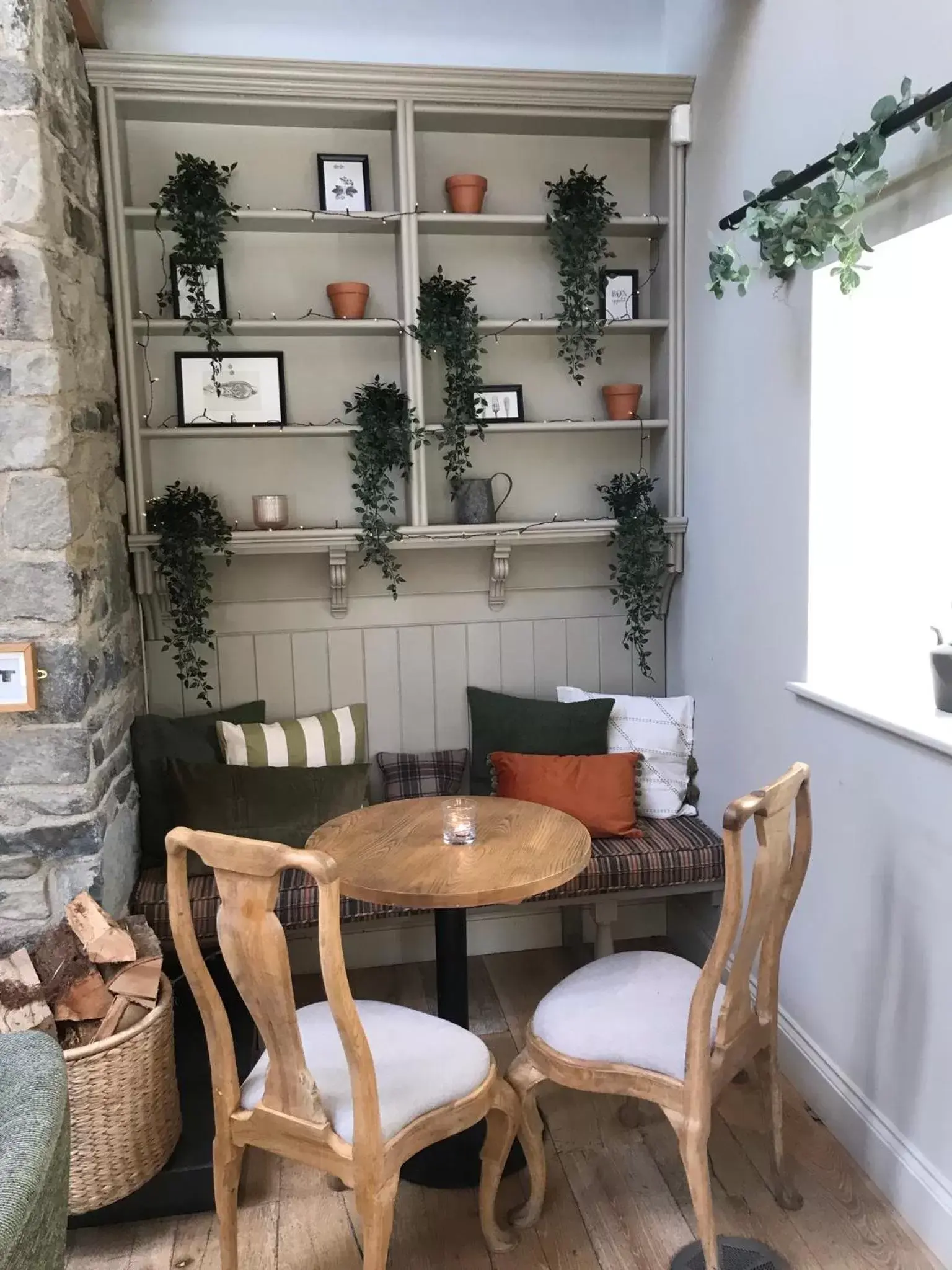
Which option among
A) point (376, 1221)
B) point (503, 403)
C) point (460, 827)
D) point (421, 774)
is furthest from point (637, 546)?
point (376, 1221)

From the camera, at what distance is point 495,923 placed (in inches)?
126

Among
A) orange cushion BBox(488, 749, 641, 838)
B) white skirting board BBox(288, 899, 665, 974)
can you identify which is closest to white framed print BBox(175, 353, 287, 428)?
orange cushion BBox(488, 749, 641, 838)

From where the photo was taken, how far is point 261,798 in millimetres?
2670

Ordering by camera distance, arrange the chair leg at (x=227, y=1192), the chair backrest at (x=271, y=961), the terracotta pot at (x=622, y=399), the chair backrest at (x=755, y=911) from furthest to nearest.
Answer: the terracotta pot at (x=622, y=399) < the chair leg at (x=227, y=1192) < the chair backrest at (x=755, y=911) < the chair backrest at (x=271, y=961)

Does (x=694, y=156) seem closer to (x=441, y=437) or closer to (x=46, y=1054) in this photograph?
(x=441, y=437)

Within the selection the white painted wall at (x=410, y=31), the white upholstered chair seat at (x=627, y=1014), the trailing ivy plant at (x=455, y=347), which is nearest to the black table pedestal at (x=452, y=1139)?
the white upholstered chair seat at (x=627, y=1014)

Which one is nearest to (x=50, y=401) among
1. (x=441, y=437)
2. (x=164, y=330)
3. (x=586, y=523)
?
(x=164, y=330)

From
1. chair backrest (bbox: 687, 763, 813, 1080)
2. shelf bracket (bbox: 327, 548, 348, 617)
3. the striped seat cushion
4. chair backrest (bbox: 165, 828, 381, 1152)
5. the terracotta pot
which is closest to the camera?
chair backrest (bbox: 165, 828, 381, 1152)

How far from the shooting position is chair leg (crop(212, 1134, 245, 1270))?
1.74 metres

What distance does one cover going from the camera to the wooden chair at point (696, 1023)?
1.71 meters

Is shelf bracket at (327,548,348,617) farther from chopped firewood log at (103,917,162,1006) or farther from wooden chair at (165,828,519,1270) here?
wooden chair at (165,828,519,1270)

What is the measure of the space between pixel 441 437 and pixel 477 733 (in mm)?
911

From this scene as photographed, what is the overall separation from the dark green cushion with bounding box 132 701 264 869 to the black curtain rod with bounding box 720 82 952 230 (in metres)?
1.97

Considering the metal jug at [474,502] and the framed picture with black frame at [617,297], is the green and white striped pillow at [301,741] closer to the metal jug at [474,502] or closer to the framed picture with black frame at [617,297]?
the metal jug at [474,502]
